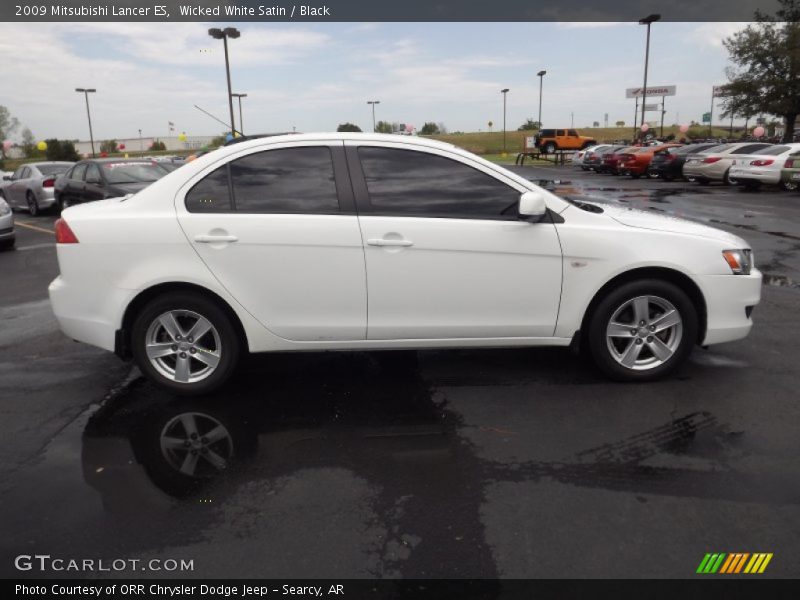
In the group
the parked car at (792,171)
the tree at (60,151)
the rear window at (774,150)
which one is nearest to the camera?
the parked car at (792,171)

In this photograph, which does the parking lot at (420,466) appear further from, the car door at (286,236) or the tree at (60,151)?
the tree at (60,151)

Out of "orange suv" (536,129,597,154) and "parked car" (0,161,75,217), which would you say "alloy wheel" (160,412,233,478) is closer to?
"parked car" (0,161,75,217)

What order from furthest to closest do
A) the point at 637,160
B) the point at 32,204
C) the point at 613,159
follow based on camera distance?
the point at 613,159 < the point at 637,160 < the point at 32,204

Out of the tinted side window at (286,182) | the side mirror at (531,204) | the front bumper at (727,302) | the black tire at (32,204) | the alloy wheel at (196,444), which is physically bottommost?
the alloy wheel at (196,444)

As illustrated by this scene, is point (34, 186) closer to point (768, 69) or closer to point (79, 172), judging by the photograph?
point (79, 172)

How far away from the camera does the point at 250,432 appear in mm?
3900

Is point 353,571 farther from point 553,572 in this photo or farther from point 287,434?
point 287,434

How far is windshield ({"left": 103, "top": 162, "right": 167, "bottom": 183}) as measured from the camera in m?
13.3

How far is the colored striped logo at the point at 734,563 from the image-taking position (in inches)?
102

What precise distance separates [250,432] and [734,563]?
262 centimetres

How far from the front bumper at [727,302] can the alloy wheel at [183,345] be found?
335 centimetres

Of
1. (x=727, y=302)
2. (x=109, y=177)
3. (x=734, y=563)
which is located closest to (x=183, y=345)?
(x=734, y=563)

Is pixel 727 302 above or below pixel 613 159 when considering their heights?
below

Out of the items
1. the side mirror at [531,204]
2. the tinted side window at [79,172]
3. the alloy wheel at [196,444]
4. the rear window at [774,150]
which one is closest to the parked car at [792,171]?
the rear window at [774,150]
